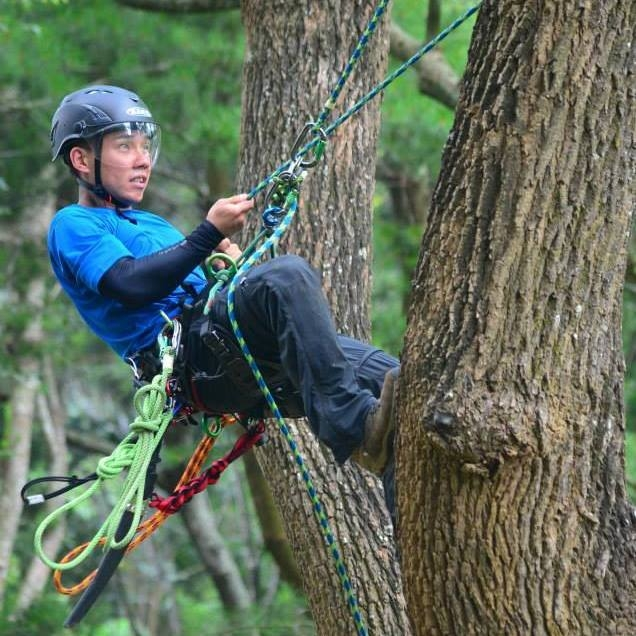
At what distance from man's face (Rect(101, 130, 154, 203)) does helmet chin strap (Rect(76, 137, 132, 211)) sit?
0.04 feet

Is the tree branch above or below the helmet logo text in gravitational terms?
below

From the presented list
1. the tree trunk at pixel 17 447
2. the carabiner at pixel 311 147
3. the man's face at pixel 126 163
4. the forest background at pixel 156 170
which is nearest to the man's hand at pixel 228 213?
the carabiner at pixel 311 147

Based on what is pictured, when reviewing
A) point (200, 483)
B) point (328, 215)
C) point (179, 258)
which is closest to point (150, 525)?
point (200, 483)

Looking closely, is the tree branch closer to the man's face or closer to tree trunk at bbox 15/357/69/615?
the man's face

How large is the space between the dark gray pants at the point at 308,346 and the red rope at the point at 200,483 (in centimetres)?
66

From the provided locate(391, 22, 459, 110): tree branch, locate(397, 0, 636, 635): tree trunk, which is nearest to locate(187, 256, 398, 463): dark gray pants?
locate(397, 0, 636, 635): tree trunk

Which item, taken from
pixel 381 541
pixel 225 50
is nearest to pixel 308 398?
pixel 381 541

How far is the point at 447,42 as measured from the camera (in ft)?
28.3

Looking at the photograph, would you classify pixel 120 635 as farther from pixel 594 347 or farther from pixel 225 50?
pixel 594 347

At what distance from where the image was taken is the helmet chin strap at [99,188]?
3986 millimetres

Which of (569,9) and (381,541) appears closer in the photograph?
(569,9)

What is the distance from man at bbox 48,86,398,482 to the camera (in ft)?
10.3

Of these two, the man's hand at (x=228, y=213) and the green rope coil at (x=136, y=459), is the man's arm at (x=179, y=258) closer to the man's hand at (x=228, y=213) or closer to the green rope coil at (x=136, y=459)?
the man's hand at (x=228, y=213)

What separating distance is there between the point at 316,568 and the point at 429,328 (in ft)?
5.82
